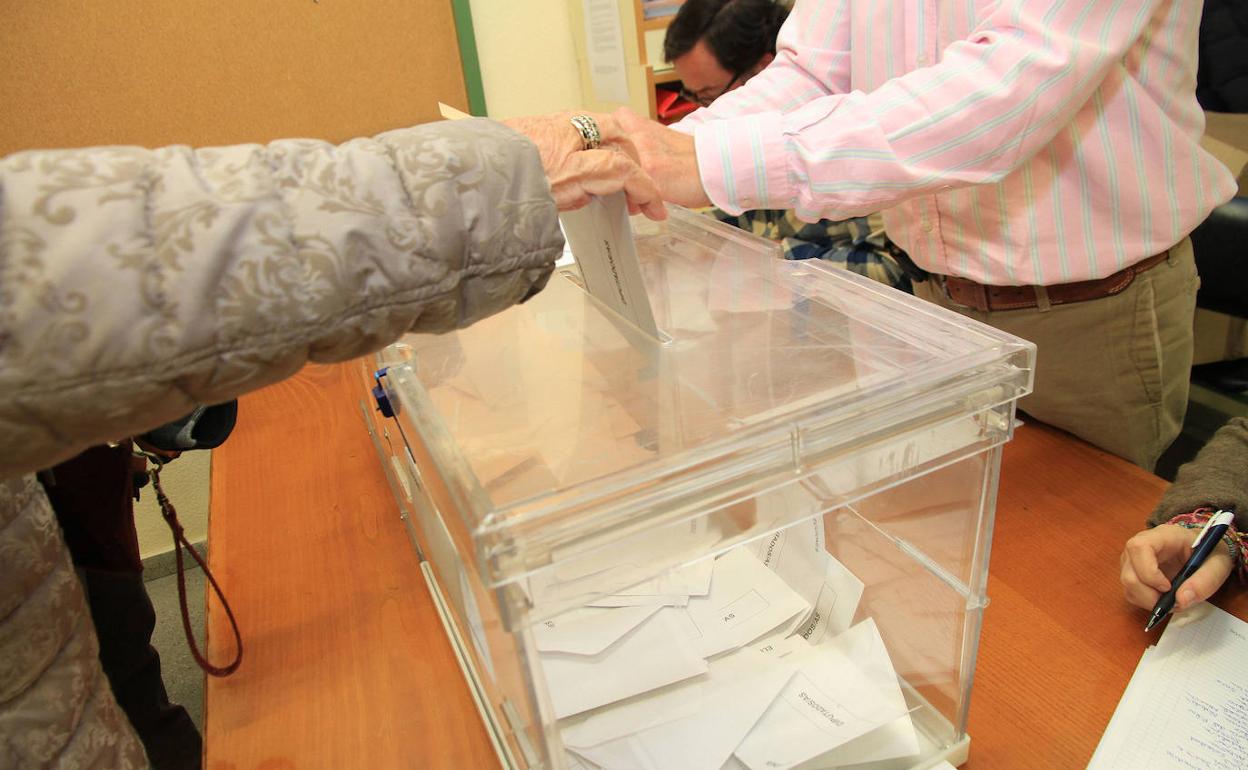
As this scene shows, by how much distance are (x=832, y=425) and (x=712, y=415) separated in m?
0.09

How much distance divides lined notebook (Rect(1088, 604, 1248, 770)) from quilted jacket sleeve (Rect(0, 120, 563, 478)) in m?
0.64

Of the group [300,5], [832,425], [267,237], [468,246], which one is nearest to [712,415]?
[832,425]

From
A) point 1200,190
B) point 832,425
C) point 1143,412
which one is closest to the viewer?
Result: point 832,425

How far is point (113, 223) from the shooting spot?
40 cm

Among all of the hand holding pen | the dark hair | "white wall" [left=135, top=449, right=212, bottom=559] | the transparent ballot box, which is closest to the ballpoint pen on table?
the hand holding pen

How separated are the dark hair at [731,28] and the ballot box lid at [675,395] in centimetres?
129

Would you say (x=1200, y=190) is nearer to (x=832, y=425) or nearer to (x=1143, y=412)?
(x=1143, y=412)

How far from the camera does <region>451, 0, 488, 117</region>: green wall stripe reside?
2.12 metres

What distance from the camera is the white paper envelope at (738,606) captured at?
740 mm

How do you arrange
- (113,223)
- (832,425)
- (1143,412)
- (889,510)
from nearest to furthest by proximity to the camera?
1. (113,223)
2. (832,425)
3. (889,510)
4. (1143,412)

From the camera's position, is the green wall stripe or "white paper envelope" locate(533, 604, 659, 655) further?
the green wall stripe

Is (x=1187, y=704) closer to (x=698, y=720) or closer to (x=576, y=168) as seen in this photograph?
(x=698, y=720)

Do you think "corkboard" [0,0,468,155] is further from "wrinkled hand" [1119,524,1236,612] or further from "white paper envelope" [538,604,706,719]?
"wrinkled hand" [1119,524,1236,612]

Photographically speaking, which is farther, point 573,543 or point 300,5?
point 300,5
